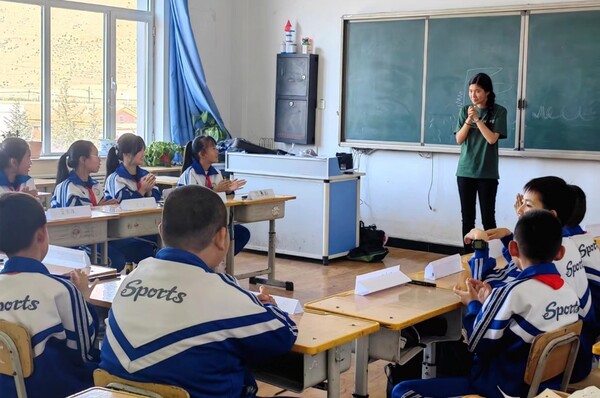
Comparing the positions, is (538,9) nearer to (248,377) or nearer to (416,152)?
(416,152)

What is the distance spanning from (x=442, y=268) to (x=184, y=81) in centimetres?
594

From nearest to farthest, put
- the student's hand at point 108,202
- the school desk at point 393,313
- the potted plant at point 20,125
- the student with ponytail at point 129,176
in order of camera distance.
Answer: the school desk at point 393,313, the student's hand at point 108,202, the student with ponytail at point 129,176, the potted plant at point 20,125

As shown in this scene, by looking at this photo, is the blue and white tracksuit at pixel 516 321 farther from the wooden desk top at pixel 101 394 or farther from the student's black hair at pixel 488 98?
the student's black hair at pixel 488 98

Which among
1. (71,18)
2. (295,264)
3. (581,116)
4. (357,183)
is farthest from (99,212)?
(581,116)

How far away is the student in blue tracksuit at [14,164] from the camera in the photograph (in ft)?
16.6

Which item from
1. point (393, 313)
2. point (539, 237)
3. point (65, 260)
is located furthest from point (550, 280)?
point (65, 260)

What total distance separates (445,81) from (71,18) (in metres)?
3.73

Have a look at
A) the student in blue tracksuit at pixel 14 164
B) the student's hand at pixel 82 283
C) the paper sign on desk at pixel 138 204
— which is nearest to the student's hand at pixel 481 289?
the student's hand at pixel 82 283

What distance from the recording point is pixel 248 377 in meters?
2.24

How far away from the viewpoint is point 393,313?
8.45 feet

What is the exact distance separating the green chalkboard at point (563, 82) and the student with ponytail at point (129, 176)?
11.4 ft

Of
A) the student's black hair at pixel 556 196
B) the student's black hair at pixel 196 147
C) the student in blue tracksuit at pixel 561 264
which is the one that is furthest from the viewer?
the student's black hair at pixel 196 147

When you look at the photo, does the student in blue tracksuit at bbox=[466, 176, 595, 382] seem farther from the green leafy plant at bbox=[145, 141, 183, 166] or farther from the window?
the window

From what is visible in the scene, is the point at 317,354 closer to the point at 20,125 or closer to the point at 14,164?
the point at 14,164
